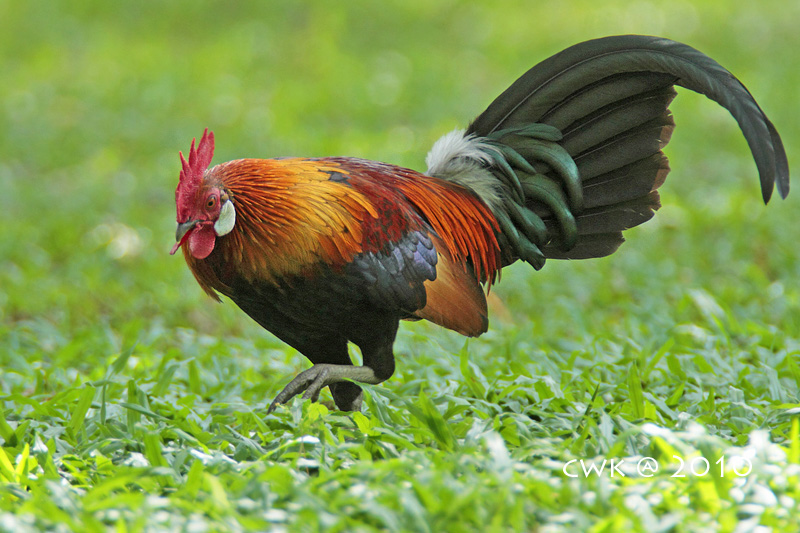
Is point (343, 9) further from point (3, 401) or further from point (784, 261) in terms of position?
point (3, 401)

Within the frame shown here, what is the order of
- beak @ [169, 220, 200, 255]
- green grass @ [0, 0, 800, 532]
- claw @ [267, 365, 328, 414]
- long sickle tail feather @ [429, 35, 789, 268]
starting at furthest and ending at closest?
1. long sickle tail feather @ [429, 35, 789, 268]
2. claw @ [267, 365, 328, 414]
3. beak @ [169, 220, 200, 255]
4. green grass @ [0, 0, 800, 532]

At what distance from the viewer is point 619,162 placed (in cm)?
346

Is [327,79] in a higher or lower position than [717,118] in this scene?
higher

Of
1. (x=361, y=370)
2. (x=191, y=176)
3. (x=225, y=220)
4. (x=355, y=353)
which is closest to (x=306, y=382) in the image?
(x=361, y=370)

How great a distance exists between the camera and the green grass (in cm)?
248

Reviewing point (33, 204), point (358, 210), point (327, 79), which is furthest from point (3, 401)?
point (327, 79)

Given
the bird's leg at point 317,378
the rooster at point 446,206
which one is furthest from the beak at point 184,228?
the bird's leg at point 317,378

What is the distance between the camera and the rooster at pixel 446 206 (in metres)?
2.88

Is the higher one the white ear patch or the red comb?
the red comb

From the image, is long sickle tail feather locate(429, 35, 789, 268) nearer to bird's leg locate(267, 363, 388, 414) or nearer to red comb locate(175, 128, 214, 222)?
bird's leg locate(267, 363, 388, 414)

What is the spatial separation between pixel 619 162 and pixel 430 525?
1.93 meters

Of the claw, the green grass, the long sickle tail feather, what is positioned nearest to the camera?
the green grass

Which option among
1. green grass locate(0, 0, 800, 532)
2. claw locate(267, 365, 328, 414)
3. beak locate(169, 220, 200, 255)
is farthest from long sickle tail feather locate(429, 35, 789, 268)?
beak locate(169, 220, 200, 255)

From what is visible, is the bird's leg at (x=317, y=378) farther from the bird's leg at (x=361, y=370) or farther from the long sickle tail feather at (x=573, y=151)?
the long sickle tail feather at (x=573, y=151)
